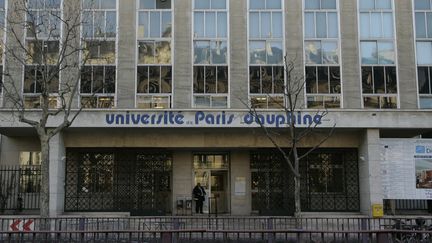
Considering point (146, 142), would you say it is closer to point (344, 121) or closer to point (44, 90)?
point (44, 90)

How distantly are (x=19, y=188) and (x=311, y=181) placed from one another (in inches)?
635

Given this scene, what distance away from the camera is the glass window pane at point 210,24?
29781mm

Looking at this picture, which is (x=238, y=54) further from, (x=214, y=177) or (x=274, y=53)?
(x=214, y=177)

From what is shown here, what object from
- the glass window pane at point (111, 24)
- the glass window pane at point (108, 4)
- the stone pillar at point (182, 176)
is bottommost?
the stone pillar at point (182, 176)

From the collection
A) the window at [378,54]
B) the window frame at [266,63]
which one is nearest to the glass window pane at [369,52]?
the window at [378,54]

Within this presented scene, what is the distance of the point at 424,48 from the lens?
30.0 m

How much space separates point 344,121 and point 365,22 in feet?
21.9

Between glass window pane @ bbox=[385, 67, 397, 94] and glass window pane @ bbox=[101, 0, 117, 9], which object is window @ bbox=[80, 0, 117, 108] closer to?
glass window pane @ bbox=[101, 0, 117, 9]

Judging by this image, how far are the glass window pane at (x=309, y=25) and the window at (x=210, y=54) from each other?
4.49 meters

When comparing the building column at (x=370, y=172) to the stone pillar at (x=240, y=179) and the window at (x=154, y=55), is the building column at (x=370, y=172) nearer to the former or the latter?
the stone pillar at (x=240, y=179)

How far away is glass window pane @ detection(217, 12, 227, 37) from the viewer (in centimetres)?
2980

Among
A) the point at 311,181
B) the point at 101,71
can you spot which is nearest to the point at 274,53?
the point at 311,181

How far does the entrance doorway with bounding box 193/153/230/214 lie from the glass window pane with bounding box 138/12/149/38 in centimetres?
742

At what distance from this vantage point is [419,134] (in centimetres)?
3003
